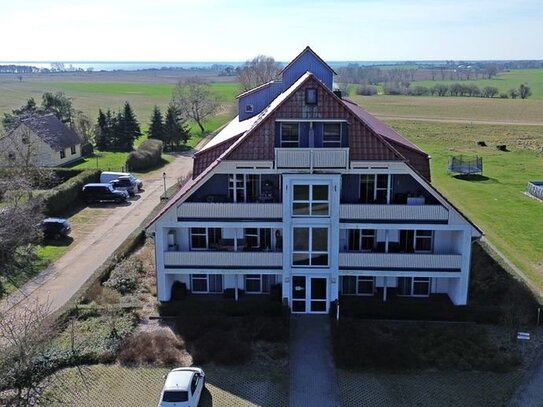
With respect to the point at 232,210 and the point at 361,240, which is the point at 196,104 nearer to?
the point at 232,210

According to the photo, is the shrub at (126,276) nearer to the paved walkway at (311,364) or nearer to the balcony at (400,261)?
the paved walkway at (311,364)

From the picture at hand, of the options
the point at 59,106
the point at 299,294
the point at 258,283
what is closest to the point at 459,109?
the point at 59,106

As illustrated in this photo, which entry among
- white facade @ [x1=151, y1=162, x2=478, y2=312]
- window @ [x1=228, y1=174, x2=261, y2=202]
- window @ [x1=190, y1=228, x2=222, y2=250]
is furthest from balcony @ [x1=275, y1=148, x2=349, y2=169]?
window @ [x1=190, y1=228, x2=222, y2=250]

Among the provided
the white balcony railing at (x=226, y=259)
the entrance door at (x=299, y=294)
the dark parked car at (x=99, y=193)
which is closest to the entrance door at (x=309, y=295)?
the entrance door at (x=299, y=294)

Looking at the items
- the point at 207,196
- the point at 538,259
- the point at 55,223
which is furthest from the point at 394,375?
the point at 55,223

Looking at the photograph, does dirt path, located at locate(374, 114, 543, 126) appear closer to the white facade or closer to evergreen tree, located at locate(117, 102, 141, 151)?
evergreen tree, located at locate(117, 102, 141, 151)
